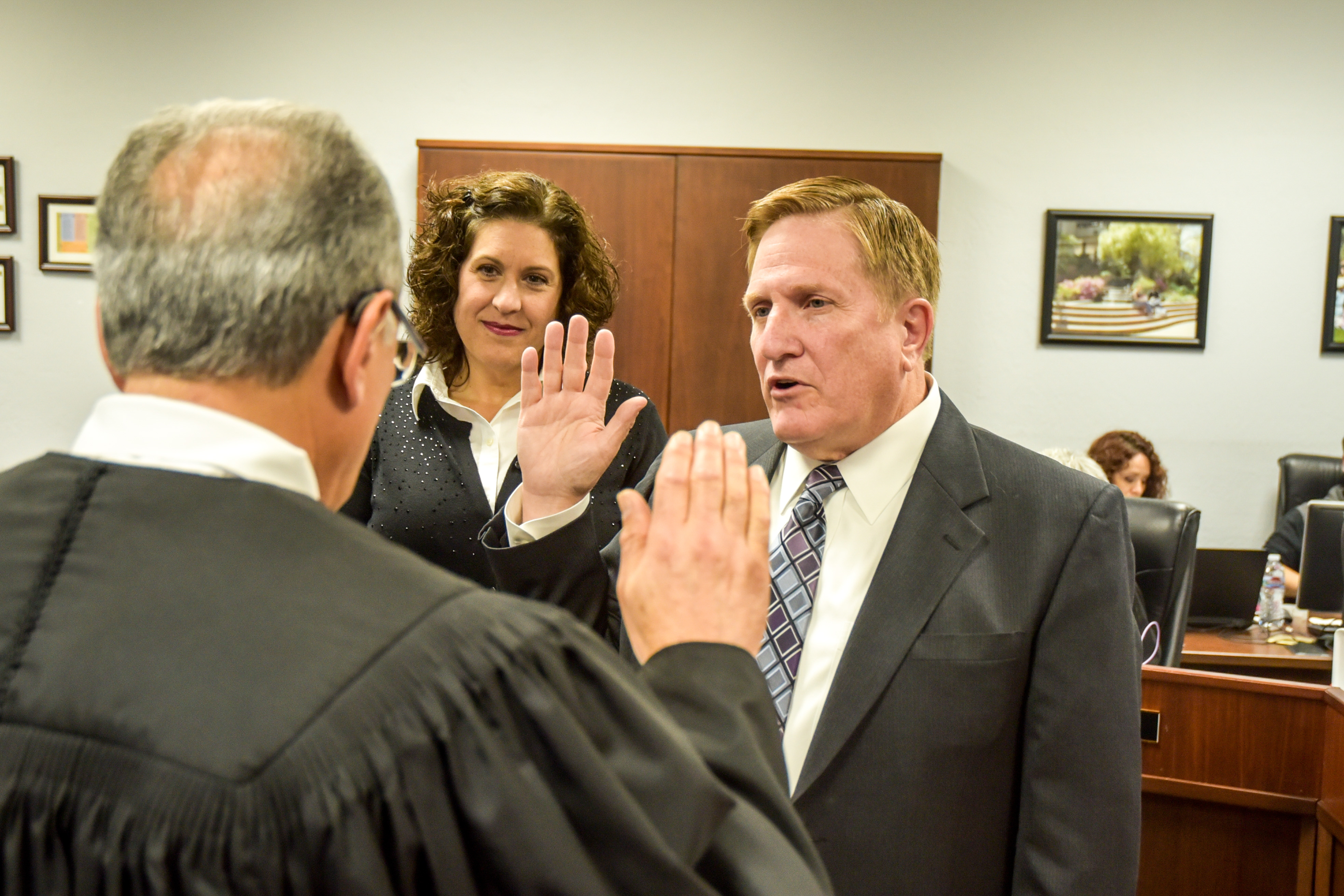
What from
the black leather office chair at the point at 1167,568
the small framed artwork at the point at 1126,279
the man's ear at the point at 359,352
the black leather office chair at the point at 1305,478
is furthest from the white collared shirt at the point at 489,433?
the black leather office chair at the point at 1305,478

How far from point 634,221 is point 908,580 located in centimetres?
320

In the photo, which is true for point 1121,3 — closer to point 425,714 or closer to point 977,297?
point 977,297

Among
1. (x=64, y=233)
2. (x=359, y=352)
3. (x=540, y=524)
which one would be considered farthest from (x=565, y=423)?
(x=64, y=233)

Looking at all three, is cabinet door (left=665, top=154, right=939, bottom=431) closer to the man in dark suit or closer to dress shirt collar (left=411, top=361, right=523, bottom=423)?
dress shirt collar (left=411, top=361, right=523, bottom=423)

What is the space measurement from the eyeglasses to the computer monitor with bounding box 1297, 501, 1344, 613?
319 centimetres

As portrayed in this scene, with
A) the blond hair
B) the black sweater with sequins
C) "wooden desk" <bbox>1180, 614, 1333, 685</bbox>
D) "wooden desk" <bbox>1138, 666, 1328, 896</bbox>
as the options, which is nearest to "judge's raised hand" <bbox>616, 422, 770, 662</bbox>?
the blond hair

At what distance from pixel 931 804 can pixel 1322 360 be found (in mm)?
4219

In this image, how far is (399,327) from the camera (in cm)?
83

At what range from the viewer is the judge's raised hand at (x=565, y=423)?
4.70 ft

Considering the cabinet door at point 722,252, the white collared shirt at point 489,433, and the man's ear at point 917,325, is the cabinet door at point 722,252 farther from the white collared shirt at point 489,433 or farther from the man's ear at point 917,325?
the man's ear at point 917,325

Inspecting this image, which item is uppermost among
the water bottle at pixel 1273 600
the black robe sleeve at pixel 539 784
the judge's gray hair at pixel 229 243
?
the judge's gray hair at pixel 229 243

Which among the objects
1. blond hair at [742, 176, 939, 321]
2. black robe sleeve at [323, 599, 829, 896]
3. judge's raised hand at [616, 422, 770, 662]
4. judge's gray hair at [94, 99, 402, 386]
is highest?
blond hair at [742, 176, 939, 321]

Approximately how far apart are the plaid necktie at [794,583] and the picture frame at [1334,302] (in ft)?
13.3

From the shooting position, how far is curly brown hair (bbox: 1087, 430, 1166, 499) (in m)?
4.00
